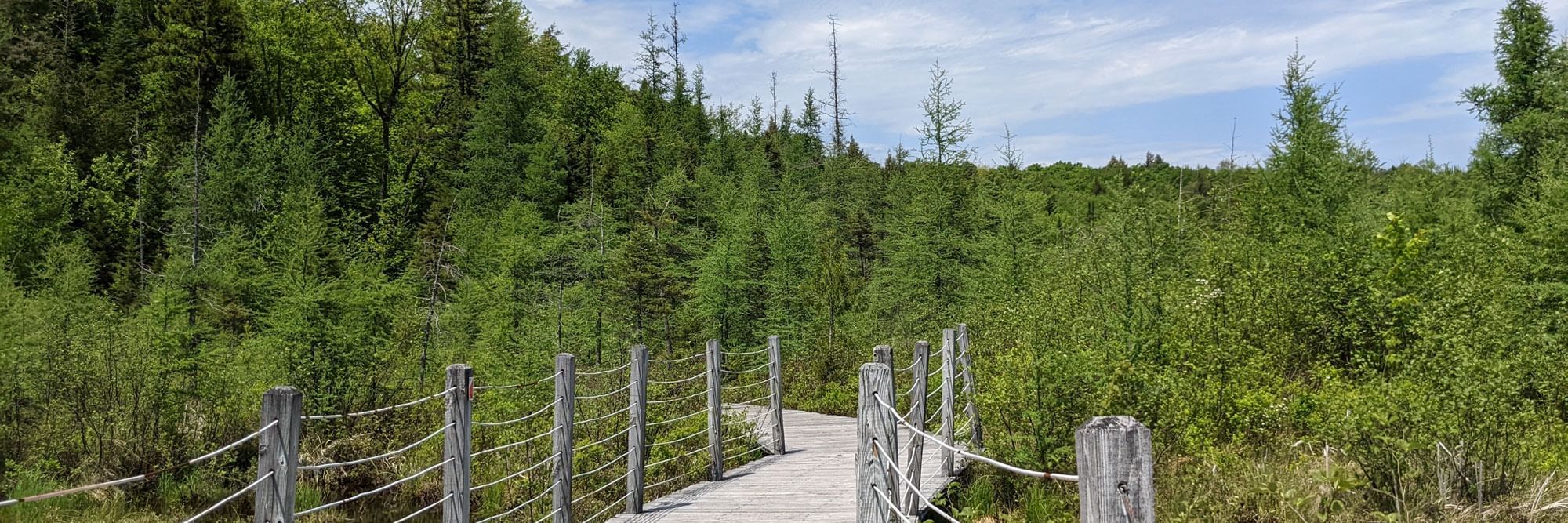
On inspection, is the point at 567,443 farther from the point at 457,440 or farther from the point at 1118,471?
the point at 1118,471

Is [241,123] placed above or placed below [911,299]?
above

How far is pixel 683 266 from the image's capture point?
24688 millimetres

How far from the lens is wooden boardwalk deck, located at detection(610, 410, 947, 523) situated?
6.84 metres

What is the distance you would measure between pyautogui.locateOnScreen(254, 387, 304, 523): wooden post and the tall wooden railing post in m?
5.63

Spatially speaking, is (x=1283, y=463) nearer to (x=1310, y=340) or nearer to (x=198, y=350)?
(x=1310, y=340)

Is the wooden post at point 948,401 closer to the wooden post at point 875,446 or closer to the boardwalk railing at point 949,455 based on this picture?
the boardwalk railing at point 949,455

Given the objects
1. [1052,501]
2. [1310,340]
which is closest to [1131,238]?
[1310,340]

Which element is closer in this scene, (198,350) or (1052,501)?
(1052,501)

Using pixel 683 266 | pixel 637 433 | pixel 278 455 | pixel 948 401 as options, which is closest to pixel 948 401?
pixel 948 401

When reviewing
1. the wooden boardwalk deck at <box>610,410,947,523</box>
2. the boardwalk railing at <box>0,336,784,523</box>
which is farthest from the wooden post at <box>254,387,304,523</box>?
the wooden boardwalk deck at <box>610,410,947,523</box>

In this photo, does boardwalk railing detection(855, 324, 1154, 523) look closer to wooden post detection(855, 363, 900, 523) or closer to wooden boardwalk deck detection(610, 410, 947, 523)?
wooden post detection(855, 363, 900, 523)

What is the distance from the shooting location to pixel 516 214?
90.7 ft

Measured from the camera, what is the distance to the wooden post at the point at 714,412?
8.41m

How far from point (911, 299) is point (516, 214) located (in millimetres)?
13570
